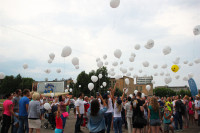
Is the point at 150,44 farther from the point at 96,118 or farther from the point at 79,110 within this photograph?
the point at 96,118

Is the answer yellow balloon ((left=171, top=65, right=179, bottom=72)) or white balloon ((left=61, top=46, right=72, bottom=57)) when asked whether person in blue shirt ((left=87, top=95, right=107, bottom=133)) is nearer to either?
white balloon ((left=61, top=46, right=72, bottom=57))

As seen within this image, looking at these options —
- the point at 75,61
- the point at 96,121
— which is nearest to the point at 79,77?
the point at 75,61

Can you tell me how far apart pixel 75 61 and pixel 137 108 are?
553cm

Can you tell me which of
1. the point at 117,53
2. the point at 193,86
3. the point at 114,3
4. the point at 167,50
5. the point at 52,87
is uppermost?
the point at 114,3

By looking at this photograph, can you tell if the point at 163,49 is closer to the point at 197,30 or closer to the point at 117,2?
the point at 197,30

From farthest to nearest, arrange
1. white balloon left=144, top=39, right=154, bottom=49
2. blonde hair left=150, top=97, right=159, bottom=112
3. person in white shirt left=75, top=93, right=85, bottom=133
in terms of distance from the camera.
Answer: white balloon left=144, top=39, right=154, bottom=49, person in white shirt left=75, top=93, right=85, bottom=133, blonde hair left=150, top=97, right=159, bottom=112

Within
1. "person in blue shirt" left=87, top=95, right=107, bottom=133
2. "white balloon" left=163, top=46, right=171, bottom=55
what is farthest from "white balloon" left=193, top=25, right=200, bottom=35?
"person in blue shirt" left=87, top=95, right=107, bottom=133

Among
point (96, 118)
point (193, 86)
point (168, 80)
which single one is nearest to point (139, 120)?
point (96, 118)

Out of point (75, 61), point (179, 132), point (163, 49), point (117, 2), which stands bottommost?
point (179, 132)

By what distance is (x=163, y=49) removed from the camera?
10844 mm

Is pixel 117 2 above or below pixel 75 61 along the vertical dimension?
above

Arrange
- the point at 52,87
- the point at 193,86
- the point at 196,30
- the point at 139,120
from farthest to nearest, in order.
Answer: the point at 52,87
the point at 193,86
the point at 196,30
the point at 139,120

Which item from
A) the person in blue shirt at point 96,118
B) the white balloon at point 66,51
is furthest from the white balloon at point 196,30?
the person in blue shirt at point 96,118

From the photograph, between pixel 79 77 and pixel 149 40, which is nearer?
pixel 149 40
